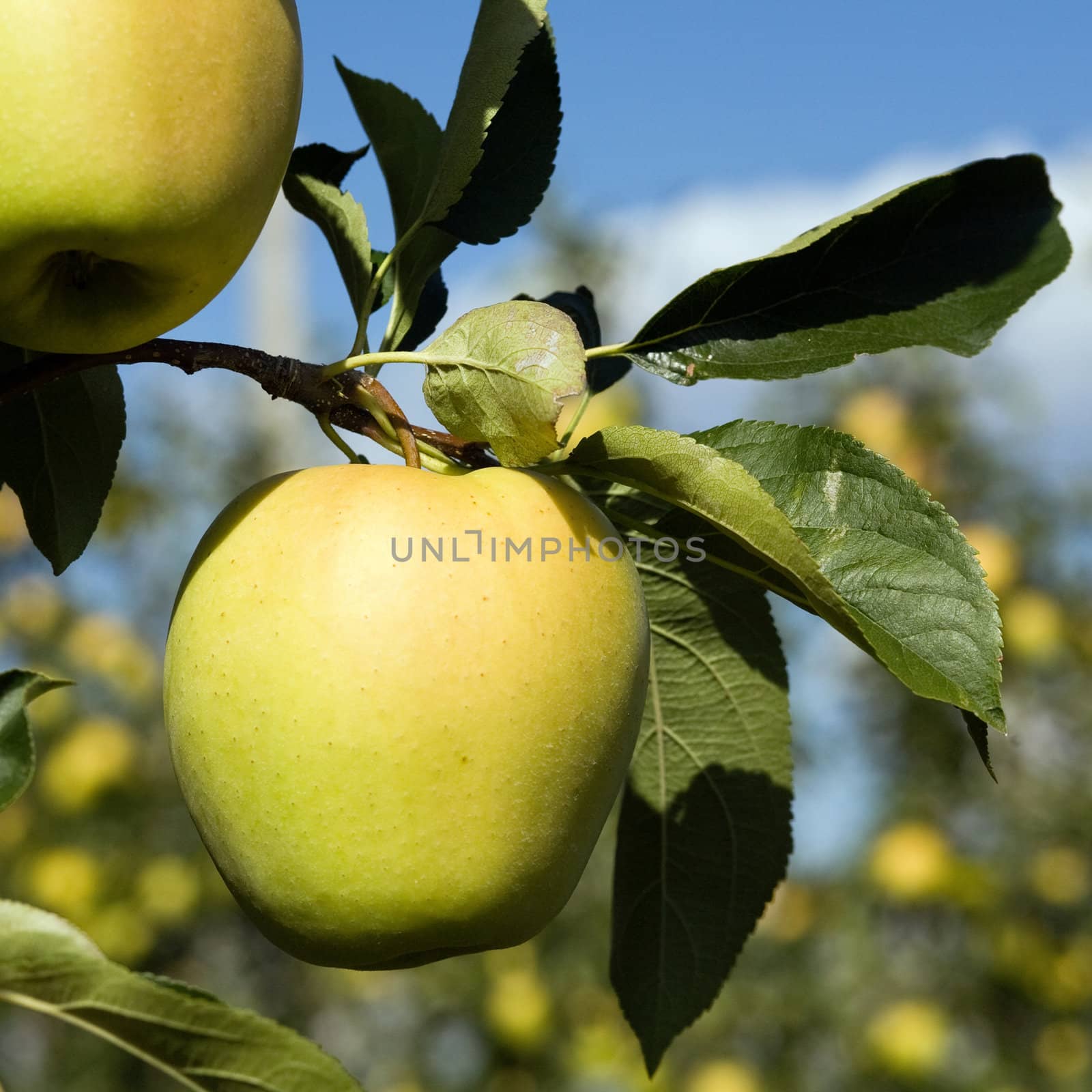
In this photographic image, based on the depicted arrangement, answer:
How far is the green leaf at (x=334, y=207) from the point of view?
0.73 metres

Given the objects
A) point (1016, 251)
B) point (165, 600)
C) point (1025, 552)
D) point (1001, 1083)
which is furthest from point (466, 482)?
point (165, 600)

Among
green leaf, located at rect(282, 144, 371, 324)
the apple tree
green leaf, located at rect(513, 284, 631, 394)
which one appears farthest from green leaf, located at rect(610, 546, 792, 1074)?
green leaf, located at rect(282, 144, 371, 324)

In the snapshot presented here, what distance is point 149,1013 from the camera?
18.8 inches

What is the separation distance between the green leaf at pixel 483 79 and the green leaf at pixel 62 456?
9.3 inches

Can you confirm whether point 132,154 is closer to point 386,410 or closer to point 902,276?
point 386,410

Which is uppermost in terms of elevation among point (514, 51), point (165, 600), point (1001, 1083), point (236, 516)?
point (514, 51)

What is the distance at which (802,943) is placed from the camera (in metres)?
2.60

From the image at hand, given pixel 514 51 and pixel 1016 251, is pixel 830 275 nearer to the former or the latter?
pixel 1016 251

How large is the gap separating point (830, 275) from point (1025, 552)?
1964mm

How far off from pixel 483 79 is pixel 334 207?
5.2 inches

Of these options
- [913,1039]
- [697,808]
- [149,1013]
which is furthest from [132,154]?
[913,1039]

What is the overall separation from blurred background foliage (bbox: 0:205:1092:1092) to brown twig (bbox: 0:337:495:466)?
1891mm

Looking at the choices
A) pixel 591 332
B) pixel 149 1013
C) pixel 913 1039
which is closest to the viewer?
pixel 149 1013

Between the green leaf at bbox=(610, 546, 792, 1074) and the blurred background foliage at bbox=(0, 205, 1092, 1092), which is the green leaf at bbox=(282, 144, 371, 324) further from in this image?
the blurred background foliage at bbox=(0, 205, 1092, 1092)
